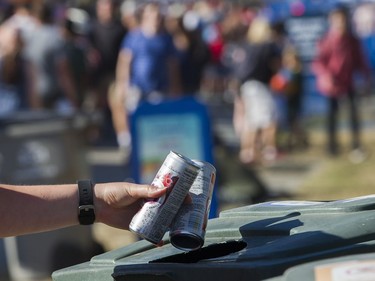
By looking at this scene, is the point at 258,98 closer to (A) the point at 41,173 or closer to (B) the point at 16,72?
(B) the point at 16,72

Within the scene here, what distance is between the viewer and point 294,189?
1188 cm

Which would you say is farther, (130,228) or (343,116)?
(343,116)

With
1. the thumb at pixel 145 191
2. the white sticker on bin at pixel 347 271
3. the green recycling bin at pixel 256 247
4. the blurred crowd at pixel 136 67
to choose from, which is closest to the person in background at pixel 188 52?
the blurred crowd at pixel 136 67

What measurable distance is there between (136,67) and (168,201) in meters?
9.20

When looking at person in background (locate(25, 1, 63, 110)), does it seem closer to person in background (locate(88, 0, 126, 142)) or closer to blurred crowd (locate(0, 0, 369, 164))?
blurred crowd (locate(0, 0, 369, 164))

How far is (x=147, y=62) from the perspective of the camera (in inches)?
469

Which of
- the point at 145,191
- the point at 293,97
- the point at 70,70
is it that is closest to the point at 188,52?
the point at 293,97

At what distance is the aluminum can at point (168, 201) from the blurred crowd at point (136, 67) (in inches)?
300

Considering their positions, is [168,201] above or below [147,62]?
below

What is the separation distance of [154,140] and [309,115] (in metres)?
10.7

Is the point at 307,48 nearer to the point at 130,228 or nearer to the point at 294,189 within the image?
the point at 294,189

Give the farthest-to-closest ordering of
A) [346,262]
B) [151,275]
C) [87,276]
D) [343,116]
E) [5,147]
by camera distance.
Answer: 1. [343,116]
2. [5,147]
3. [87,276]
4. [151,275]
5. [346,262]

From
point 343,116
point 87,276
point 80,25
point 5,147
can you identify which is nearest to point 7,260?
point 5,147

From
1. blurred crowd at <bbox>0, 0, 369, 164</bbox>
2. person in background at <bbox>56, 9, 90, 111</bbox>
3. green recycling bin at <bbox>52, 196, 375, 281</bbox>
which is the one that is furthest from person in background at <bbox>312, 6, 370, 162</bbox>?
green recycling bin at <bbox>52, 196, 375, 281</bbox>
